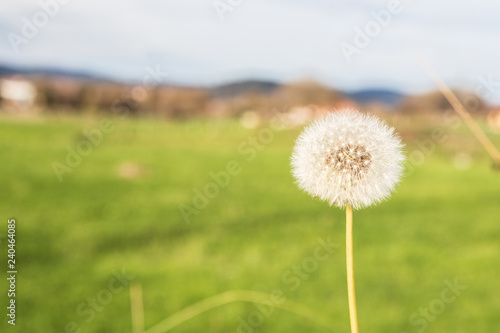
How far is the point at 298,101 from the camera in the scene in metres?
57.3

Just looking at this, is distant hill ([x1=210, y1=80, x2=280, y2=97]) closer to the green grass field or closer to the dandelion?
the green grass field

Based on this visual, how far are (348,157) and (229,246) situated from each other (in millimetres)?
16594

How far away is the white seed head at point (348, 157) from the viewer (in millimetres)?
1251

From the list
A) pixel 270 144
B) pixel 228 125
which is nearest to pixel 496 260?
pixel 270 144

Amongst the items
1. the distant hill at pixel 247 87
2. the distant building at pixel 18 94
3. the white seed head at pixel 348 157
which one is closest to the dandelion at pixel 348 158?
the white seed head at pixel 348 157

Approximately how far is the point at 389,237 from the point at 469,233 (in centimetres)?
407

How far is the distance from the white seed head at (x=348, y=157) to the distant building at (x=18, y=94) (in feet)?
210

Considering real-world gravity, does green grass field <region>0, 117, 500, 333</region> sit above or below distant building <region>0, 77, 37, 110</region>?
below

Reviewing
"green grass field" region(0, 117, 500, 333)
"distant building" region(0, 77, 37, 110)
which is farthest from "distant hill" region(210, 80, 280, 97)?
"green grass field" region(0, 117, 500, 333)

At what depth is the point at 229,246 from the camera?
17.6 m

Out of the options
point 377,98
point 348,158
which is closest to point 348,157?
point 348,158

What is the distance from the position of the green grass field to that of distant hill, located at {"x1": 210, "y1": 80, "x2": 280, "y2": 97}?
130 feet

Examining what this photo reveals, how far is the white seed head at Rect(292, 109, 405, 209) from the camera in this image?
4.10 feet

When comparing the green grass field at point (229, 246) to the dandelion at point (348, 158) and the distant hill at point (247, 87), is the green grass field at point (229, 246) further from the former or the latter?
the distant hill at point (247, 87)
